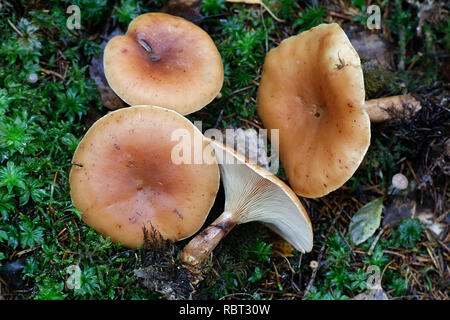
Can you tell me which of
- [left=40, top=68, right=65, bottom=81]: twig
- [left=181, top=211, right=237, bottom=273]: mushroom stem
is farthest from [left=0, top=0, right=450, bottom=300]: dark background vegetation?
[left=181, top=211, right=237, bottom=273]: mushroom stem

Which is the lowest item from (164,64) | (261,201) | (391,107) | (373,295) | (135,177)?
(373,295)

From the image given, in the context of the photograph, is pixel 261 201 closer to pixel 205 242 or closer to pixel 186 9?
pixel 205 242

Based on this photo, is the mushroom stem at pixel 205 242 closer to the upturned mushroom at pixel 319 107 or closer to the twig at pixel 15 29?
the upturned mushroom at pixel 319 107

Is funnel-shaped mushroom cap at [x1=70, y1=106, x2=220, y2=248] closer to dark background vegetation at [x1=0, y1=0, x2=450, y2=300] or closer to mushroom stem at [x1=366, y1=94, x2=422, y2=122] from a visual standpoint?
dark background vegetation at [x1=0, y1=0, x2=450, y2=300]

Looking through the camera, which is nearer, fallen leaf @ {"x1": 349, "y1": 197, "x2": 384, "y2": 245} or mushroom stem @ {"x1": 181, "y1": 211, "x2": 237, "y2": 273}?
mushroom stem @ {"x1": 181, "y1": 211, "x2": 237, "y2": 273}

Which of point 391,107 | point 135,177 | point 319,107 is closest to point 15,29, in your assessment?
point 135,177

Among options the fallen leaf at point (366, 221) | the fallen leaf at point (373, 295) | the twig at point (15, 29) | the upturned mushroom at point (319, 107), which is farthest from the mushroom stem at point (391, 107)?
the twig at point (15, 29)

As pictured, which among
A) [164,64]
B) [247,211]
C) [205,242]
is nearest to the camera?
[205,242]
